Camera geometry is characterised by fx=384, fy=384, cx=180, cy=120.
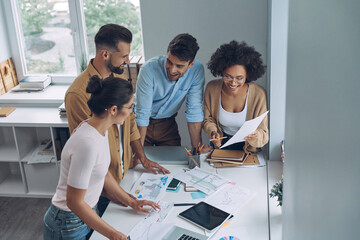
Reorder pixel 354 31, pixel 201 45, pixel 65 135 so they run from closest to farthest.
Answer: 1. pixel 354 31
2. pixel 201 45
3. pixel 65 135

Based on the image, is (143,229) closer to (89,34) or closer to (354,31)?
(354,31)

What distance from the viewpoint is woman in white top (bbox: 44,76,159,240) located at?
5.05 ft

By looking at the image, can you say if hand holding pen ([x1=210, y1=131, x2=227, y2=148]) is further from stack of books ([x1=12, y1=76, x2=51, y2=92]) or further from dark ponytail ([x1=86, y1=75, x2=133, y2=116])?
stack of books ([x1=12, y1=76, x2=51, y2=92])

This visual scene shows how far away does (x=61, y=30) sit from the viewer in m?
3.85

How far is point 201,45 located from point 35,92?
1811mm

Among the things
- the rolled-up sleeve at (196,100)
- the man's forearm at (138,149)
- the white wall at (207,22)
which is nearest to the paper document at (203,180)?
the man's forearm at (138,149)

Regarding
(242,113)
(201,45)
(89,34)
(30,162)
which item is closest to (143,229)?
(242,113)

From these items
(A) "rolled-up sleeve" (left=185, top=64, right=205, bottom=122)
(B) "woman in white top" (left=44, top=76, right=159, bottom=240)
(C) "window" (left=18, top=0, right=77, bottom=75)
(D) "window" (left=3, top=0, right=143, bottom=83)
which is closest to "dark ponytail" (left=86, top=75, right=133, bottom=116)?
(B) "woman in white top" (left=44, top=76, right=159, bottom=240)

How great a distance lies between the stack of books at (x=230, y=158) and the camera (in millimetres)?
2388

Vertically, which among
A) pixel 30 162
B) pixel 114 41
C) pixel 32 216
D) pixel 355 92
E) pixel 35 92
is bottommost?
pixel 32 216

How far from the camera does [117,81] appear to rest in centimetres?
171

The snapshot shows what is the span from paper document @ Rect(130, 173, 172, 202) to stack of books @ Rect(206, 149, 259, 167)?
33cm

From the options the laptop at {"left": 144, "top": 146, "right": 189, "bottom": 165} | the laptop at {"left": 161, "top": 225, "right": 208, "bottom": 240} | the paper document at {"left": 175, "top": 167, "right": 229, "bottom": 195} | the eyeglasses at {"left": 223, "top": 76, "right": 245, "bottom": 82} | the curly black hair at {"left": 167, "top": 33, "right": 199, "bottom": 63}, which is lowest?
the laptop at {"left": 161, "top": 225, "right": 208, "bottom": 240}

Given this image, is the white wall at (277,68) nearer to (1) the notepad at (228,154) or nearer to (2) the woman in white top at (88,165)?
(1) the notepad at (228,154)
